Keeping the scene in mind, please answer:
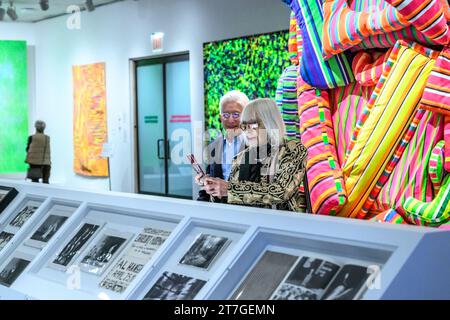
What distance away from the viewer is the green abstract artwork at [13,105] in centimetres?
1284

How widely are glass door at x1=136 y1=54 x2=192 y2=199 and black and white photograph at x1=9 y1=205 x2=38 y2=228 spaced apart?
22.9 feet

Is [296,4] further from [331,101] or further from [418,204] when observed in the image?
[418,204]

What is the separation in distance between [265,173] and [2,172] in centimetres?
1106

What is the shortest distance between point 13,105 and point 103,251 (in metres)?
11.4

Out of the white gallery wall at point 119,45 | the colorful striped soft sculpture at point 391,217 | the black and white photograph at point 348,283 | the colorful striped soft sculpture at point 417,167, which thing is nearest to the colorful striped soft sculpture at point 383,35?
the colorful striped soft sculpture at point 417,167

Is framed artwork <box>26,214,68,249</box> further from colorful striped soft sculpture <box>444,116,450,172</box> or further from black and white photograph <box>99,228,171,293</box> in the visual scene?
colorful striped soft sculpture <box>444,116,450,172</box>

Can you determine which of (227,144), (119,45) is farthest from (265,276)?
(119,45)

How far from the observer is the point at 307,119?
3.73 m

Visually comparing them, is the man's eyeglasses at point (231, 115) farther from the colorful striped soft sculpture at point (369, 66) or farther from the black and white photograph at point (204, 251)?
the black and white photograph at point (204, 251)

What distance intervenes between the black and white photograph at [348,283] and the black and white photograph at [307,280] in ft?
0.07

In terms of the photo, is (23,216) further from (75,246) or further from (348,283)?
(348,283)

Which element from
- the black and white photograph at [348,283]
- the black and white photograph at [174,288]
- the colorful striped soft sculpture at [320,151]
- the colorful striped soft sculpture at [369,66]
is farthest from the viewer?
the colorful striped soft sculpture at [320,151]

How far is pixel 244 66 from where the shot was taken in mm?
8445

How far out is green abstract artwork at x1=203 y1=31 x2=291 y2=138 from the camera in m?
7.94
